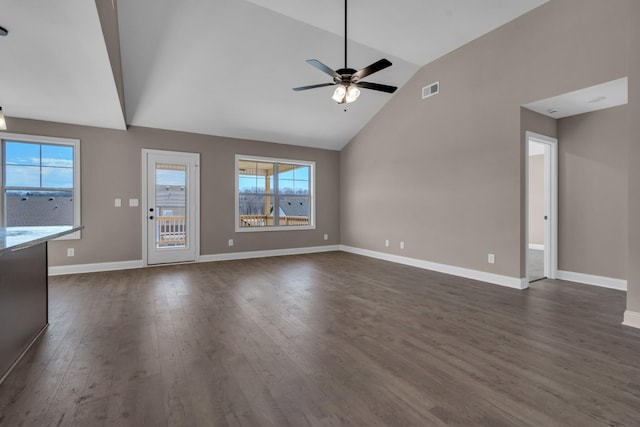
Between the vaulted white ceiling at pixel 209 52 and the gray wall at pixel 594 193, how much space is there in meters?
1.91

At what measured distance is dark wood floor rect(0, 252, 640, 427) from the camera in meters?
1.65

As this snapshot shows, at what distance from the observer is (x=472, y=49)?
15.1ft

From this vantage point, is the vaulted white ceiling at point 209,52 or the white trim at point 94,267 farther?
the white trim at point 94,267

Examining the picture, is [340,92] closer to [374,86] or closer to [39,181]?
[374,86]

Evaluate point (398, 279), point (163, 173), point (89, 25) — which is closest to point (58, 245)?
point (163, 173)

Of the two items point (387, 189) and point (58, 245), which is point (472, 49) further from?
point (58, 245)

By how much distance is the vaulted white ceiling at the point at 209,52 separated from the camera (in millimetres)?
2811

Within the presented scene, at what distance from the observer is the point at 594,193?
14.1 feet

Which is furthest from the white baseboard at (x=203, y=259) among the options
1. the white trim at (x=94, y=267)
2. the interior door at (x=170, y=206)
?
the interior door at (x=170, y=206)

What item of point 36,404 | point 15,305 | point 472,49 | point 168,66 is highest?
point 472,49

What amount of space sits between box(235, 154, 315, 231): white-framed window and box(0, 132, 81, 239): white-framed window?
2.79 metres

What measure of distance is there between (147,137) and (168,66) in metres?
1.76

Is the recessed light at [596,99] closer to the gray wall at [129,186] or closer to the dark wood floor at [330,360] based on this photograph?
the dark wood floor at [330,360]

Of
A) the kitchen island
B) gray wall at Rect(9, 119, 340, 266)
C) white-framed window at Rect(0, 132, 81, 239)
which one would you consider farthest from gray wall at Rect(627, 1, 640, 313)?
white-framed window at Rect(0, 132, 81, 239)
